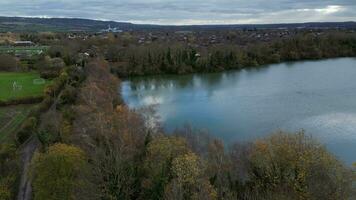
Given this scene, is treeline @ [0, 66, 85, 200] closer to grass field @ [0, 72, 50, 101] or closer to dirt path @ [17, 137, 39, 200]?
dirt path @ [17, 137, 39, 200]

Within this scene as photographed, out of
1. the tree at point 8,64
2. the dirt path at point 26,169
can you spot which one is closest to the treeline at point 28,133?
the dirt path at point 26,169

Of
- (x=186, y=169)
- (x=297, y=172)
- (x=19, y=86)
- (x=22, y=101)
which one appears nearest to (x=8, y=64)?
(x=19, y=86)

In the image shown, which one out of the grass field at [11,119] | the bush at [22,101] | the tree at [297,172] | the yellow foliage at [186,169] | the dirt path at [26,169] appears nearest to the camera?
the tree at [297,172]

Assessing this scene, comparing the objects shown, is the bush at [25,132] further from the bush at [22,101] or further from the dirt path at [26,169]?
the bush at [22,101]

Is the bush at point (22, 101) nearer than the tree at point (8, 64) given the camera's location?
Yes

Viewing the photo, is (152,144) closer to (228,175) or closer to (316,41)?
(228,175)

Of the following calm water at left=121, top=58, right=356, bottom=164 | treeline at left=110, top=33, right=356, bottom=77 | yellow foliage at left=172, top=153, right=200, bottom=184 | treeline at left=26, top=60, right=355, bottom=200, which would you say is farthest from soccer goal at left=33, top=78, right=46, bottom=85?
yellow foliage at left=172, top=153, right=200, bottom=184
